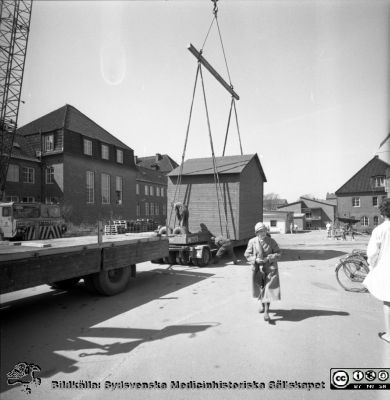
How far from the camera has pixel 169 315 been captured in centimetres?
539

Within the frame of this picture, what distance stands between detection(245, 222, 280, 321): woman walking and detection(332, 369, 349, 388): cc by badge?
164 cm

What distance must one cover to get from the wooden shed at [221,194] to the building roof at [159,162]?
38458 millimetres

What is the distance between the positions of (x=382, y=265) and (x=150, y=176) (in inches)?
1764

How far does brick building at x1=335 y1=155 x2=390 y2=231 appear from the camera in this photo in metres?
41.1

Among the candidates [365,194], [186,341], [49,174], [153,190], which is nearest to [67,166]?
[49,174]

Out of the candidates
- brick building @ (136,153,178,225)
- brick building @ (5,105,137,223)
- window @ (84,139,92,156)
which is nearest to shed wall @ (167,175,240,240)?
brick building @ (5,105,137,223)

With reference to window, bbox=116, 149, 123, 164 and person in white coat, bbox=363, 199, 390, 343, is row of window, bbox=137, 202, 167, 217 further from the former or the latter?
person in white coat, bbox=363, 199, 390, 343

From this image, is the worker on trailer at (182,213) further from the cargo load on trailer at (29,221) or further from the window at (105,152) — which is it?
the window at (105,152)

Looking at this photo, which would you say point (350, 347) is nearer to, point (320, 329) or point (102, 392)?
point (320, 329)

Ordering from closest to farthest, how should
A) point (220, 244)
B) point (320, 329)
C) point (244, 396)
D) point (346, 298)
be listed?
point (244, 396), point (320, 329), point (346, 298), point (220, 244)

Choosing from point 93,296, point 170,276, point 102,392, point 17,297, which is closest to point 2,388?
point 102,392

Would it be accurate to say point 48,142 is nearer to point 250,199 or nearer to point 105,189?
point 105,189

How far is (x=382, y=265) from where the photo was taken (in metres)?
3.79

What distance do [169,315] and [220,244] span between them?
273 inches
